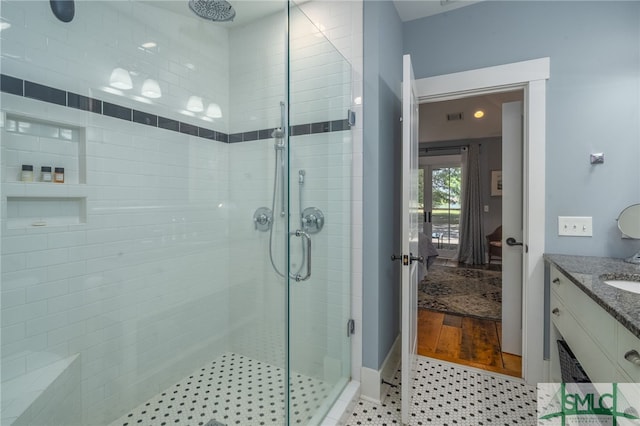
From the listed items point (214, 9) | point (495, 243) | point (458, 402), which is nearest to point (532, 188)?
point (458, 402)

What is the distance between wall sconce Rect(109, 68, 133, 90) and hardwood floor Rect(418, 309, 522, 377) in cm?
265

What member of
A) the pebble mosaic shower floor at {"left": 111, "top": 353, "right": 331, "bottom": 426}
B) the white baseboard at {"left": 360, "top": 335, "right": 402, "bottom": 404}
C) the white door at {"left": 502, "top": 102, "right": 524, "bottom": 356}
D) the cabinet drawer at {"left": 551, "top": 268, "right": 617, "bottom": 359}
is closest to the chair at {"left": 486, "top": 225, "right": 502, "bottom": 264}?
the white door at {"left": 502, "top": 102, "right": 524, "bottom": 356}

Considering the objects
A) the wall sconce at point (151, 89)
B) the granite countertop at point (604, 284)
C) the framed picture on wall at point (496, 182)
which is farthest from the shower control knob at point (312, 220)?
the framed picture on wall at point (496, 182)

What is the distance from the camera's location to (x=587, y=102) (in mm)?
1917

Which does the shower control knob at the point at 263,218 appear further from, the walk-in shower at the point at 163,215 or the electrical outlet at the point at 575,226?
the electrical outlet at the point at 575,226

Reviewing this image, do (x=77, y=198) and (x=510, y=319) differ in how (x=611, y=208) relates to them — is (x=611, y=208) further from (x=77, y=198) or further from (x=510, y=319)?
(x=77, y=198)

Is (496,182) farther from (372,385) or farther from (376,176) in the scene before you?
(372,385)

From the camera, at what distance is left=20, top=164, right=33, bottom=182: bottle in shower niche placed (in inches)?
40.8

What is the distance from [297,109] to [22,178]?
109 centimetres

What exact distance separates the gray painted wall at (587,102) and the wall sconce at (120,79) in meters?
2.26

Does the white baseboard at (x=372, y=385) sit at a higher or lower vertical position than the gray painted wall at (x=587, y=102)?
lower

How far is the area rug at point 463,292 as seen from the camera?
342 cm

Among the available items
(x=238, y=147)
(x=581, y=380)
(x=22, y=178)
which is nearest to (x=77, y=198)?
(x=22, y=178)

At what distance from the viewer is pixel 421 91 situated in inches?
93.1
